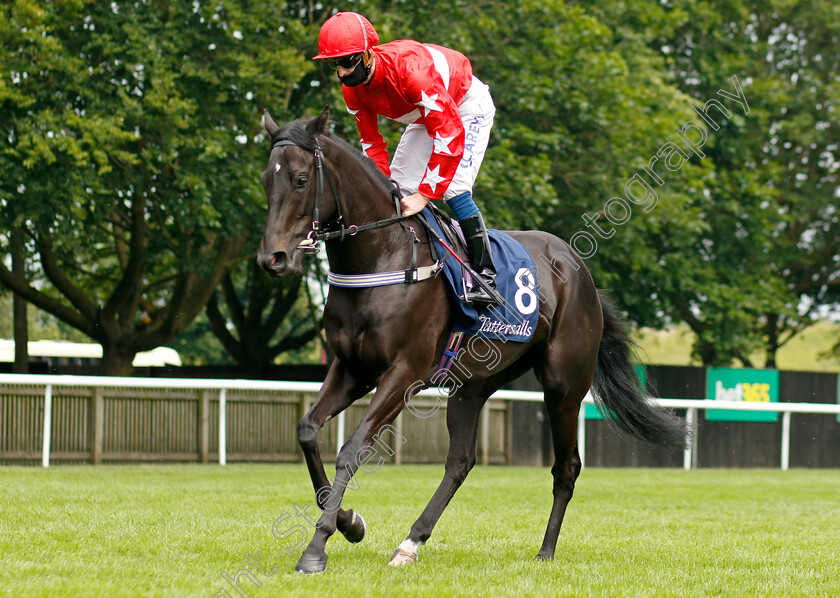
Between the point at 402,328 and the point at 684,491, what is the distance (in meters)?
6.77

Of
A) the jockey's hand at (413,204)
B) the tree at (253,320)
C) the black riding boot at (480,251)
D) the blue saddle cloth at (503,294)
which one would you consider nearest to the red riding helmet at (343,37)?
the jockey's hand at (413,204)

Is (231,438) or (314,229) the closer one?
(314,229)

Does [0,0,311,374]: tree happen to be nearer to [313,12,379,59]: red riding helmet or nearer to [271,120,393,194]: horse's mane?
[271,120,393,194]: horse's mane

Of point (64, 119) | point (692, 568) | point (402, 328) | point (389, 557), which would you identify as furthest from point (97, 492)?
point (64, 119)

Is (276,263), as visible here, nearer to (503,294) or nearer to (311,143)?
(311,143)

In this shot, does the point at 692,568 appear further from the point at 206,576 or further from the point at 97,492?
the point at 97,492

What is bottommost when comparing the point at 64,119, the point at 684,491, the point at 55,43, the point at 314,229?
the point at 684,491

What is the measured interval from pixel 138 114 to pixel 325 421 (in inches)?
344

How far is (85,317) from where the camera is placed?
16.1 m

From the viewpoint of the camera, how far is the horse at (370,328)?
433 cm

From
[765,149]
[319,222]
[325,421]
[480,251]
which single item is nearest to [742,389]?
[765,149]

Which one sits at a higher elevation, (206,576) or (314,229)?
(314,229)

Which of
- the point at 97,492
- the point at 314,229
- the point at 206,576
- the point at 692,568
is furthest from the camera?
the point at 97,492

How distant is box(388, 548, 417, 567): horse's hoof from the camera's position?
4.59m
